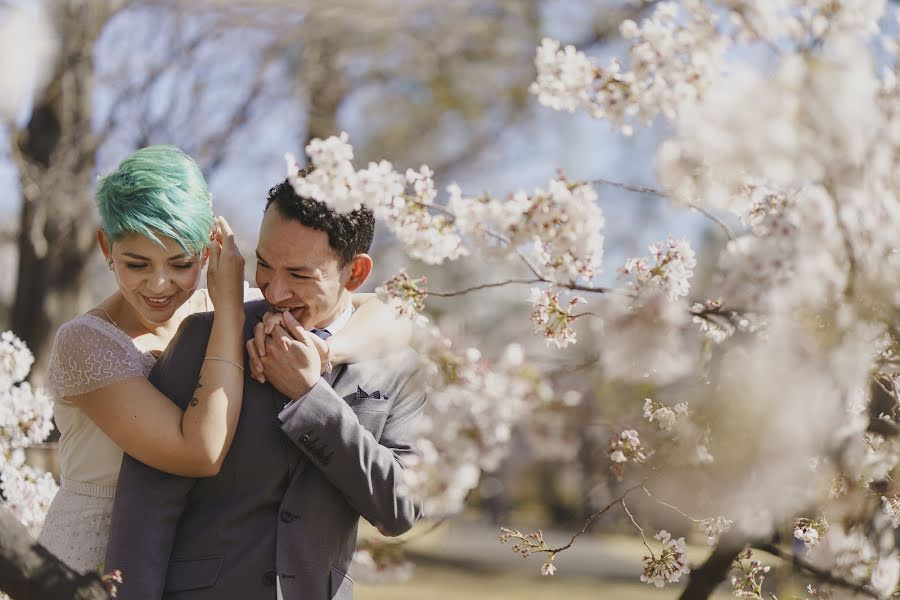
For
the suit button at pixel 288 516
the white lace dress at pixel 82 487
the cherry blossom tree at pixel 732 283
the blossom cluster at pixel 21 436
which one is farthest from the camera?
the blossom cluster at pixel 21 436

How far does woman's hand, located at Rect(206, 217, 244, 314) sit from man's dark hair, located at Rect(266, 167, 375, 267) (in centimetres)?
12

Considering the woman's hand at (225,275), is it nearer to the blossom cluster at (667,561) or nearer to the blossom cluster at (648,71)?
the blossom cluster at (648,71)

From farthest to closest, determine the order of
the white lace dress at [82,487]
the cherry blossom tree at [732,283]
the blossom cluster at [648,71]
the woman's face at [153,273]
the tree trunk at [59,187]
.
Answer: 1. the tree trunk at [59,187]
2. the white lace dress at [82,487]
3. the woman's face at [153,273]
4. the blossom cluster at [648,71]
5. the cherry blossom tree at [732,283]

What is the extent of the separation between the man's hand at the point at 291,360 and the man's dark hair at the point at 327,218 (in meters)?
0.18

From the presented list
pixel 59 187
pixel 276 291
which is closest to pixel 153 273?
pixel 276 291

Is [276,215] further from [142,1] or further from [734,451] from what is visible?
[142,1]

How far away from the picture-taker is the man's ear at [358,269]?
1910 mm

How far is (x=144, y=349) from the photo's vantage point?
191cm

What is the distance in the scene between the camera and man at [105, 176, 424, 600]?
1.67m

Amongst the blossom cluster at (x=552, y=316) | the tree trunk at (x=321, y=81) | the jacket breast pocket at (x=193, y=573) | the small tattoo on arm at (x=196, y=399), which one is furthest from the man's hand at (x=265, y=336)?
the tree trunk at (x=321, y=81)

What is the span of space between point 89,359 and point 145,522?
337 mm

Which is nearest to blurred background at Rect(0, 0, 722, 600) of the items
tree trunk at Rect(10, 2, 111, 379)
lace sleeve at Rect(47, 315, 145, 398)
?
tree trunk at Rect(10, 2, 111, 379)

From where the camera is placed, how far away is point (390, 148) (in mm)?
7520

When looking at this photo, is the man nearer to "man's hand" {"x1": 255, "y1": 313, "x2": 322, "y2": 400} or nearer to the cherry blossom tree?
"man's hand" {"x1": 255, "y1": 313, "x2": 322, "y2": 400}
